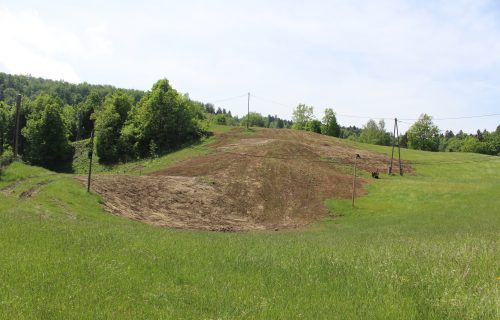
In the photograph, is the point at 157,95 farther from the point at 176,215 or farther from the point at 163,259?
the point at 163,259

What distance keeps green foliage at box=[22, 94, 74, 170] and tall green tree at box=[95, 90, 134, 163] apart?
936 centimetres

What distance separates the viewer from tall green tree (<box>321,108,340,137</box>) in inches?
6201

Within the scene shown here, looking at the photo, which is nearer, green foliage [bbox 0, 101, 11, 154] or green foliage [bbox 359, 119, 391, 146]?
green foliage [bbox 0, 101, 11, 154]

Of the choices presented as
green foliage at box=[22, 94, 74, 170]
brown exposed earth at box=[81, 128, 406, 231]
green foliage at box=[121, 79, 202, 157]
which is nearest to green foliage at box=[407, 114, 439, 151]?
brown exposed earth at box=[81, 128, 406, 231]

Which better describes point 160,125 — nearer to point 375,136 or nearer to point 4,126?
point 4,126

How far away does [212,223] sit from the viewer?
42.8 m

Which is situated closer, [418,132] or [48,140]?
[48,140]

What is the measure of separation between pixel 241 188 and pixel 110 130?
43181mm

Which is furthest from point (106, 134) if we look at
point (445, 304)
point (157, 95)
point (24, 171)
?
point (445, 304)

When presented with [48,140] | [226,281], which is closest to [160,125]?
[48,140]

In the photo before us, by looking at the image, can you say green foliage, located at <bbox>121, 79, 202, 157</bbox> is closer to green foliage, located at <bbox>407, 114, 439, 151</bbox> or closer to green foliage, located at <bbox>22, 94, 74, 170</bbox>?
green foliage, located at <bbox>22, 94, 74, 170</bbox>

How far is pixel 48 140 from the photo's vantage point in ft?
285

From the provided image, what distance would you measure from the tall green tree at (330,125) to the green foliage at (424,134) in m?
28.6

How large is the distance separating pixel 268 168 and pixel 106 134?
39916 mm
